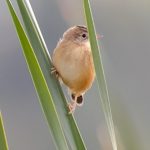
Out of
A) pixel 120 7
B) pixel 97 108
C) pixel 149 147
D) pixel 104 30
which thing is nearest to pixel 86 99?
pixel 97 108

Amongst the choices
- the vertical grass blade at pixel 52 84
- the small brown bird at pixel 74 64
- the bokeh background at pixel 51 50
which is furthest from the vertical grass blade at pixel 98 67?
the bokeh background at pixel 51 50

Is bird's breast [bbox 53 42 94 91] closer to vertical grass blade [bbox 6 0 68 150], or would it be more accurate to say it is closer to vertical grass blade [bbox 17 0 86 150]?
vertical grass blade [bbox 17 0 86 150]

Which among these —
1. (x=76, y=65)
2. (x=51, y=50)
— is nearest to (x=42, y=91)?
(x=76, y=65)

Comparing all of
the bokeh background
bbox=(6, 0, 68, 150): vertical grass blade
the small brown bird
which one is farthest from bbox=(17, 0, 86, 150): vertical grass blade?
the bokeh background

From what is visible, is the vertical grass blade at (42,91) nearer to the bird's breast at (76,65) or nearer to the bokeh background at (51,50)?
the bird's breast at (76,65)

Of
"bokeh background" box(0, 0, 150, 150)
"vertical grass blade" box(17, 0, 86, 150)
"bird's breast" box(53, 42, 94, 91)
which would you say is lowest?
"bokeh background" box(0, 0, 150, 150)

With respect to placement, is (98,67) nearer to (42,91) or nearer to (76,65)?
(42,91)
